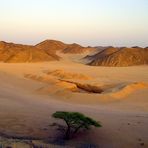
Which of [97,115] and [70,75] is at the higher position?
[70,75]

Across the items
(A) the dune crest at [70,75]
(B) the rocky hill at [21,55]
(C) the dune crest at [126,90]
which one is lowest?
(C) the dune crest at [126,90]

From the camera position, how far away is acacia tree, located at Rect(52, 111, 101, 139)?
436 inches

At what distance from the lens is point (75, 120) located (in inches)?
436

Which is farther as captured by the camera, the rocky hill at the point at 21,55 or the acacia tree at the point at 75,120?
the rocky hill at the point at 21,55

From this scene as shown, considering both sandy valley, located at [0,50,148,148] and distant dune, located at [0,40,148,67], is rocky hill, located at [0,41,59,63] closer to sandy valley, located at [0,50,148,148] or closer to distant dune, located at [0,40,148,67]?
distant dune, located at [0,40,148,67]

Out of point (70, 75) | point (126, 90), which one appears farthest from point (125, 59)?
point (126, 90)

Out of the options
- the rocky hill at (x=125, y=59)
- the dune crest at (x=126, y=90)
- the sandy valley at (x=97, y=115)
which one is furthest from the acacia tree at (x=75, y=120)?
the rocky hill at (x=125, y=59)

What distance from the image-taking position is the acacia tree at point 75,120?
36.4ft

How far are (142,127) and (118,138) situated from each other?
141 cm

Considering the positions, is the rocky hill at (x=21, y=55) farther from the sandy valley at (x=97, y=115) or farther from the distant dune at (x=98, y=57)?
the sandy valley at (x=97, y=115)

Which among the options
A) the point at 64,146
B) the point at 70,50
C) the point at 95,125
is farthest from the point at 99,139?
the point at 70,50

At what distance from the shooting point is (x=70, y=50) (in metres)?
73.8

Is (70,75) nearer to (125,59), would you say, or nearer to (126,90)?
(126,90)

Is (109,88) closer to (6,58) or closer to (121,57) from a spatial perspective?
(121,57)
